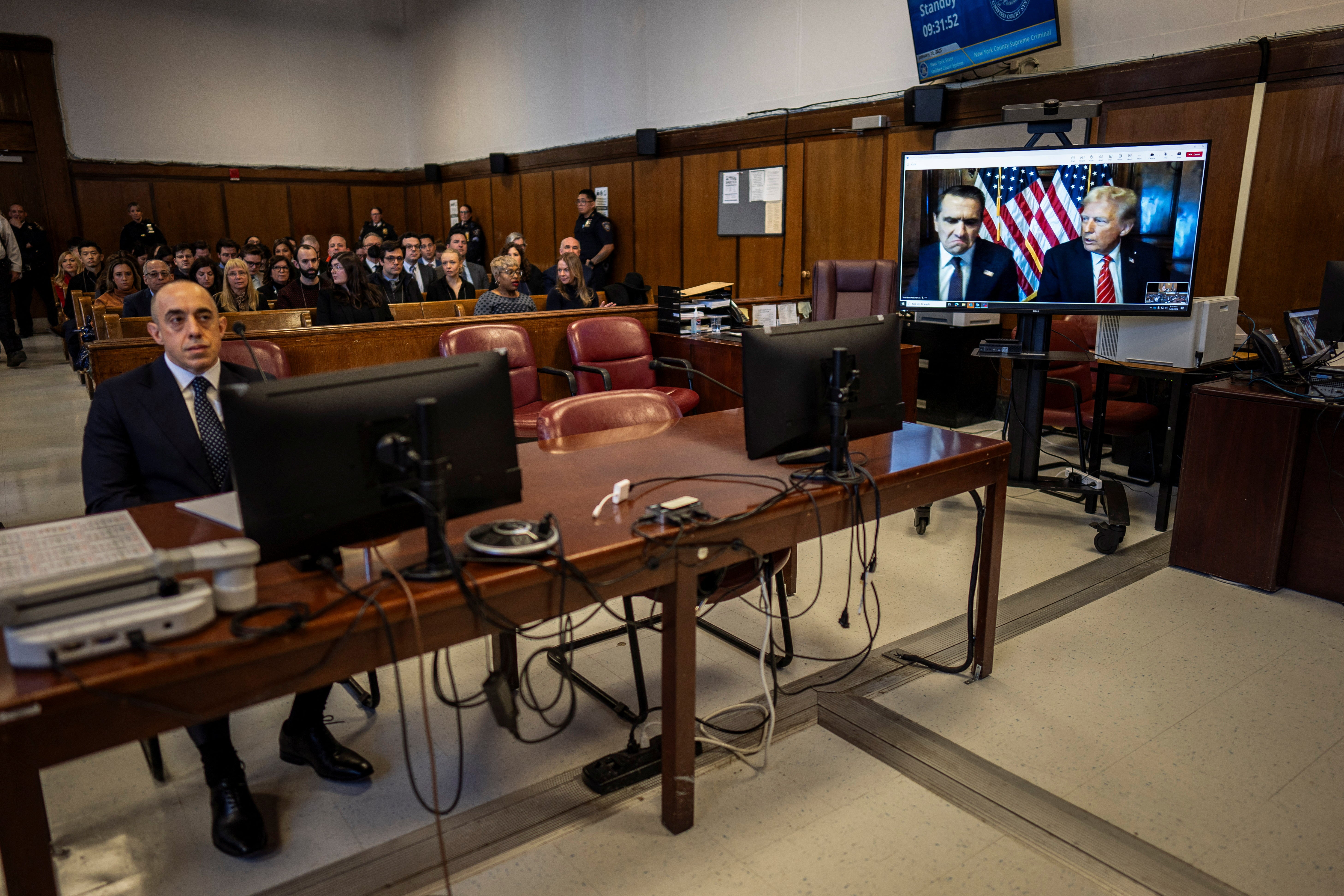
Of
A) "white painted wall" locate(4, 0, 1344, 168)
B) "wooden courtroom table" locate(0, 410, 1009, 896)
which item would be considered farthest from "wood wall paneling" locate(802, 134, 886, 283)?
"wooden courtroom table" locate(0, 410, 1009, 896)

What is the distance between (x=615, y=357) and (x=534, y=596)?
322 centimetres

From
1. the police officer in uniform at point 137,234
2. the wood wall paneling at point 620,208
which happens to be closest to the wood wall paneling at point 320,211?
the police officer in uniform at point 137,234

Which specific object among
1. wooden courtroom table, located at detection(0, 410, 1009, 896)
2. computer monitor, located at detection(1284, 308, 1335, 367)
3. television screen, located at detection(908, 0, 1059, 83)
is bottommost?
wooden courtroom table, located at detection(0, 410, 1009, 896)

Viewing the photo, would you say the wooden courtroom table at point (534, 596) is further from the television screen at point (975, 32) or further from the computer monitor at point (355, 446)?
the television screen at point (975, 32)

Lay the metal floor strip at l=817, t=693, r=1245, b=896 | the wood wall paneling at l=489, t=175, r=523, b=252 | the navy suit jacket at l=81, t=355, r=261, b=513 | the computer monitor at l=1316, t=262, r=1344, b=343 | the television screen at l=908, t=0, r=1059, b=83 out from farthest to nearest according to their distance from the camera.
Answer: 1. the wood wall paneling at l=489, t=175, r=523, b=252
2. the television screen at l=908, t=0, r=1059, b=83
3. the computer monitor at l=1316, t=262, r=1344, b=343
4. the navy suit jacket at l=81, t=355, r=261, b=513
5. the metal floor strip at l=817, t=693, r=1245, b=896

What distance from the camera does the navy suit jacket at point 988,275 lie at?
3.81m

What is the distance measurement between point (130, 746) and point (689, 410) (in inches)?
120

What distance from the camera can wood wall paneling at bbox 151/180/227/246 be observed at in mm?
11680

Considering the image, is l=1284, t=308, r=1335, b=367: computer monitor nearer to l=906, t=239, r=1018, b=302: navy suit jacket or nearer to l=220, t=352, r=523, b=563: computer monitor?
l=906, t=239, r=1018, b=302: navy suit jacket

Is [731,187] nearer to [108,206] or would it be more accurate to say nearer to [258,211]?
[258,211]

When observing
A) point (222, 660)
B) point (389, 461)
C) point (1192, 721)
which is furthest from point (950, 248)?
point (222, 660)

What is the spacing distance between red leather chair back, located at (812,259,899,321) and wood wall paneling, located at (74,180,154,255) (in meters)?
9.89

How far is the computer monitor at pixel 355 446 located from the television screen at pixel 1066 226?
2886 mm

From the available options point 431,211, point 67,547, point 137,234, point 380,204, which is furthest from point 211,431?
point 380,204
